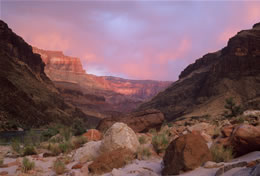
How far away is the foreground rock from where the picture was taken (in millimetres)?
6566

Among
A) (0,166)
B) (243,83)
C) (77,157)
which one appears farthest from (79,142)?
(243,83)

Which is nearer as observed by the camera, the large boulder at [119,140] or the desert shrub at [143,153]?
the desert shrub at [143,153]

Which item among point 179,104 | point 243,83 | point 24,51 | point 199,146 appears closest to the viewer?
point 199,146

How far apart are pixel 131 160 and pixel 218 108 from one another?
50.5 metres

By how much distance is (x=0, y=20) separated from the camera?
80.9 metres

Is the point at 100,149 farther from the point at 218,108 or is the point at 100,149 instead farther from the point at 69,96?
the point at 69,96

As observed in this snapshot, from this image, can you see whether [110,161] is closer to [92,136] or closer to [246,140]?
[246,140]

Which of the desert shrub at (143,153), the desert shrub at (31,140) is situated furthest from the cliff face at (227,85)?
the desert shrub at (143,153)

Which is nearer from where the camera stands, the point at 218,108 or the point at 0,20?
the point at 218,108

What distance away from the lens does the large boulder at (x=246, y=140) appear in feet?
17.4

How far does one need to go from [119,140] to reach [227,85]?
200 ft

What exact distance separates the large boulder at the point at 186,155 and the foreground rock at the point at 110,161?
6.06 feet

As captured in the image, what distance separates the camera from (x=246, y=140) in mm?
5473

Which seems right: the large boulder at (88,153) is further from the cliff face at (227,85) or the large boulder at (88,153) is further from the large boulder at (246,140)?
the cliff face at (227,85)
